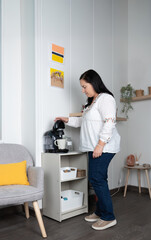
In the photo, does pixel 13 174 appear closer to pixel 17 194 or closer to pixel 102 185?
pixel 17 194

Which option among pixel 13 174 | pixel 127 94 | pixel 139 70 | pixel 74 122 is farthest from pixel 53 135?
pixel 139 70

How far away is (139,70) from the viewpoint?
3.49 metres

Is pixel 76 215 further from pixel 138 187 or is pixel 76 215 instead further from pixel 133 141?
pixel 133 141

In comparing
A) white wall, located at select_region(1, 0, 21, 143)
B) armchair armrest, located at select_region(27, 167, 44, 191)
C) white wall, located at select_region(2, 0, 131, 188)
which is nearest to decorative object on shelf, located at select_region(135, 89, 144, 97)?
white wall, located at select_region(2, 0, 131, 188)

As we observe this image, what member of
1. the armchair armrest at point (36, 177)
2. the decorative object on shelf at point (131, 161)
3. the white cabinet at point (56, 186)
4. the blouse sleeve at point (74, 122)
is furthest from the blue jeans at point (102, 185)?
the decorative object on shelf at point (131, 161)

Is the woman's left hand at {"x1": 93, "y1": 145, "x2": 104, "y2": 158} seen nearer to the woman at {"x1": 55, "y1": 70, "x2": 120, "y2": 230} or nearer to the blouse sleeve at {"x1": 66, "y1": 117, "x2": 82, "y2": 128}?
the woman at {"x1": 55, "y1": 70, "x2": 120, "y2": 230}

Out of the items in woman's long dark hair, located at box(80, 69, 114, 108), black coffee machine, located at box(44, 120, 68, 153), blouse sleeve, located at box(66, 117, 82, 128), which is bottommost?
black coffee machine, located at box(44, 120, 68, 153)

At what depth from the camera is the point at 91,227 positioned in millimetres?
2064

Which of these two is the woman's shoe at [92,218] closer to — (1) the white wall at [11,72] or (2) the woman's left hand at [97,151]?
(2) the woman's left hand at [97,151]

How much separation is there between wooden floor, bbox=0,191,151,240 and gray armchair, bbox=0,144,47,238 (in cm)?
13

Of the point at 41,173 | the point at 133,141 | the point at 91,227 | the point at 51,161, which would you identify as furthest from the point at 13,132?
the point at 133,141

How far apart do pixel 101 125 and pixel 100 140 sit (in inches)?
6.3

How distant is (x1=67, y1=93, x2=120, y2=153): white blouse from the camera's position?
1994mm

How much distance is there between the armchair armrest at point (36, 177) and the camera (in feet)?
6.48
